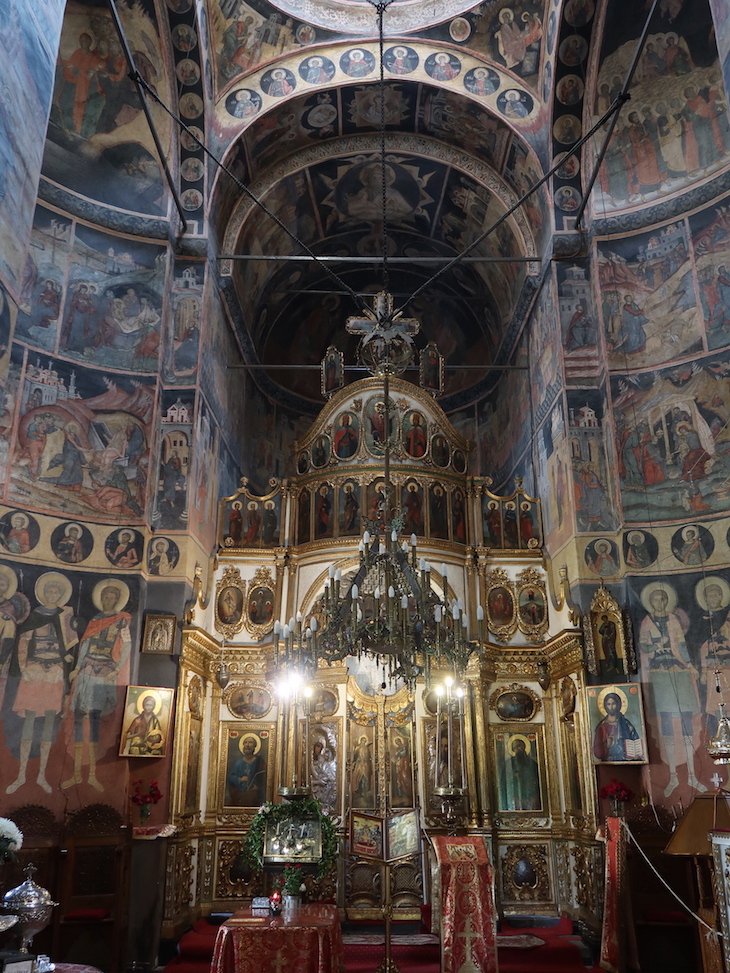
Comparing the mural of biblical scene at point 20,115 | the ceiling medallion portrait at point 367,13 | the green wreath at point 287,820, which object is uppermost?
the ceiling medallion portrait at point 367,13

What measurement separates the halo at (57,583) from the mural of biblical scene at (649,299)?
9494 mm

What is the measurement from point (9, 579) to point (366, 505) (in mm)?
6442

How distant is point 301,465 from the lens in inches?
642

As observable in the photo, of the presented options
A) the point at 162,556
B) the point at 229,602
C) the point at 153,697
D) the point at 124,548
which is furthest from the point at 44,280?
the point at 153,697

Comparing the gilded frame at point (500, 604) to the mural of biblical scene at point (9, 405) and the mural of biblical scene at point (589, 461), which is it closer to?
the mural of biblical scene at point (589, 461)

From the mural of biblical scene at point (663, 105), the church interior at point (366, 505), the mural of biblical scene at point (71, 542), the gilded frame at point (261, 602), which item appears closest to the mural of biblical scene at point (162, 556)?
the church interior at point (366, 505)

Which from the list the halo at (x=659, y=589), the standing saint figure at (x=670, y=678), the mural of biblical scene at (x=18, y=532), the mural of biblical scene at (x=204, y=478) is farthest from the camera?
the mural of biblical scene at (x=204, y=478)

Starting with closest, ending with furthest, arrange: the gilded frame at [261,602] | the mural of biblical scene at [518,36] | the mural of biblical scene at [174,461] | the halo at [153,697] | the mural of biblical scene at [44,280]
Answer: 1. the halo at [153,697]
2. the mural of biblical scene at [44,280]
3. the mural of biblical scene at [174,461]
4. the gilded frame at [261,602]
5. the mural of biblical scene at [518,36]

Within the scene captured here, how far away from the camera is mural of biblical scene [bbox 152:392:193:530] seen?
→ 42.8 feet

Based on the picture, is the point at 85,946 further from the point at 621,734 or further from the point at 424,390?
the point at 424,390

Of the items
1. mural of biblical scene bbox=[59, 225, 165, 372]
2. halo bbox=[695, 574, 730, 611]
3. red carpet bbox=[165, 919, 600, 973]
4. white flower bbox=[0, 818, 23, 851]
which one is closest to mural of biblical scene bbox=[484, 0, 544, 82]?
mural of biblical scene bbox=[59, 225, 165, 372]

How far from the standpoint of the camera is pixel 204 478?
14312mm

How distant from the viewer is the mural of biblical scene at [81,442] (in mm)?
12047

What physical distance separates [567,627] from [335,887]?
5.65m
